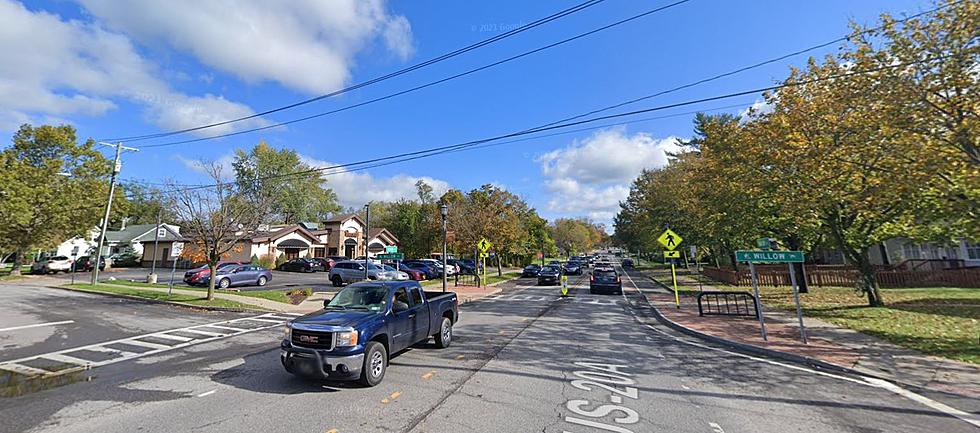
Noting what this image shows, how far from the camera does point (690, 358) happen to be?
8.00m

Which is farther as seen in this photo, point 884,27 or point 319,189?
point 319,189

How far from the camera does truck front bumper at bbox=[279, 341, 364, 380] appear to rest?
18.4ft

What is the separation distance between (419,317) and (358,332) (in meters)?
2.01

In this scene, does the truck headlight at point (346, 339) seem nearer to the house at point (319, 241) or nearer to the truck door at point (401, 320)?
the truck door at point (401, 320)

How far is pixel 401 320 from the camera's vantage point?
23.2 ft

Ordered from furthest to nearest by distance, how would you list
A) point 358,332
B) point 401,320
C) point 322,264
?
point 322,264 < point 401,320 < point 358,332

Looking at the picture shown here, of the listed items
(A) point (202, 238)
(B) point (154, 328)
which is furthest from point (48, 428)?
(A) point (202, 238)

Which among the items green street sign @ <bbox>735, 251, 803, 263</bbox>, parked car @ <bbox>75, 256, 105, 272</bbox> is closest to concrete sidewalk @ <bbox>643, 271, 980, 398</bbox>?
green street sign @ <bbox>735, 251, 803, 263</bbox>

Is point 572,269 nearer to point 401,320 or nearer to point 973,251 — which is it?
point 973,251

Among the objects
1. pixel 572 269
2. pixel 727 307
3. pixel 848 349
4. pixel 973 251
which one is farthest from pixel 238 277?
pixel 973 251

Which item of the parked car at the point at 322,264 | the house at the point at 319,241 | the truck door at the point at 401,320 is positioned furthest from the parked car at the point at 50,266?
the truck door at the point at 401,320

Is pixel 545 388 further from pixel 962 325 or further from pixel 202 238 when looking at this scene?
pixel 202 238

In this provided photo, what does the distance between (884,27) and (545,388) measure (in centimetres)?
1173

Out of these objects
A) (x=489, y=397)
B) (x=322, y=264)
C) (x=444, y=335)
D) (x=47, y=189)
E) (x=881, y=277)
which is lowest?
(x=489, y=397)
